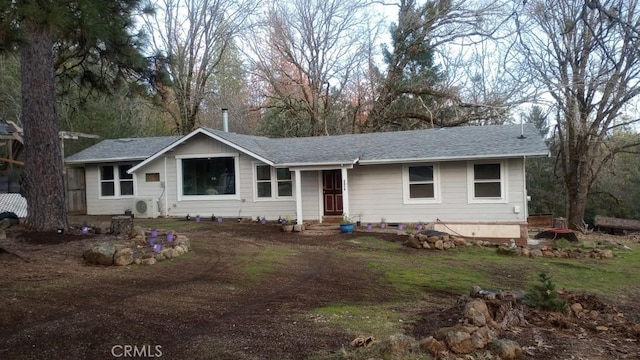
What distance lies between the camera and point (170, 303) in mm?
6340

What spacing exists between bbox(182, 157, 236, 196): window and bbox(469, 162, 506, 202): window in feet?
27.2

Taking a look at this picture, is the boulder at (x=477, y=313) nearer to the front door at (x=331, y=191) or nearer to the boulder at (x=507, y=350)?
the boulder at (x=507, y=350)

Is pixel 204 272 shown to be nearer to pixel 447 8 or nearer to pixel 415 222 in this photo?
pixel 415 222

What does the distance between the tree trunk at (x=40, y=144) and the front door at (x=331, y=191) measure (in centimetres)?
891

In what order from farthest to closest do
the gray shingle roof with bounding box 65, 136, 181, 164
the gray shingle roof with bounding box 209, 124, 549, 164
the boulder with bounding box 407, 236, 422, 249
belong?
the gray shingle roof with bounding box 65, 136, 181, 164
the gray shingle roof with bounding box 209, 124, 549, 164
the boulder with bounding box 407, 236, 422, 249

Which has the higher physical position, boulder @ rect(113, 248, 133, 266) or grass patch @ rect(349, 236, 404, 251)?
boulder @ rect(113, 248, 133, 266)

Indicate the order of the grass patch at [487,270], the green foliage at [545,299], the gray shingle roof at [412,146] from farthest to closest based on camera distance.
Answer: the gray shingle roof at [412,146]
the grass patch at [487,270]
the green foliage at [545,299]

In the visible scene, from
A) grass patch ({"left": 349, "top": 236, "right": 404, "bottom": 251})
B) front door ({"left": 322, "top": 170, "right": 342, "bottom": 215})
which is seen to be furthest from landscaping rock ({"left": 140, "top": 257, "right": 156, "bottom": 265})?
front door ({"left": 322, "top": 170, "right": 342, "bottom": 215})

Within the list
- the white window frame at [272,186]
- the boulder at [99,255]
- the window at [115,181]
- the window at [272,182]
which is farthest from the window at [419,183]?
the window at [115,181]

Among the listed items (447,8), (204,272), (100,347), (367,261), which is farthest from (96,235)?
(447,8)

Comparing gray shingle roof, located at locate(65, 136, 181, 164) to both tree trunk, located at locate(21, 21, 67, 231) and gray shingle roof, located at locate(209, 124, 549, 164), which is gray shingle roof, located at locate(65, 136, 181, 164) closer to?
gray shingle roof, located at locate(209, 124, 549, 164)

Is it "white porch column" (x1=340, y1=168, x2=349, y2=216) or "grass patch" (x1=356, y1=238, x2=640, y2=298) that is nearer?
"grass patch" (x1=356, y1=238, x2=640, y2=298)

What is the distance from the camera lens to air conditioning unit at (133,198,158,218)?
19.0m

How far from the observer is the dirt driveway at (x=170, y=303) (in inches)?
183
